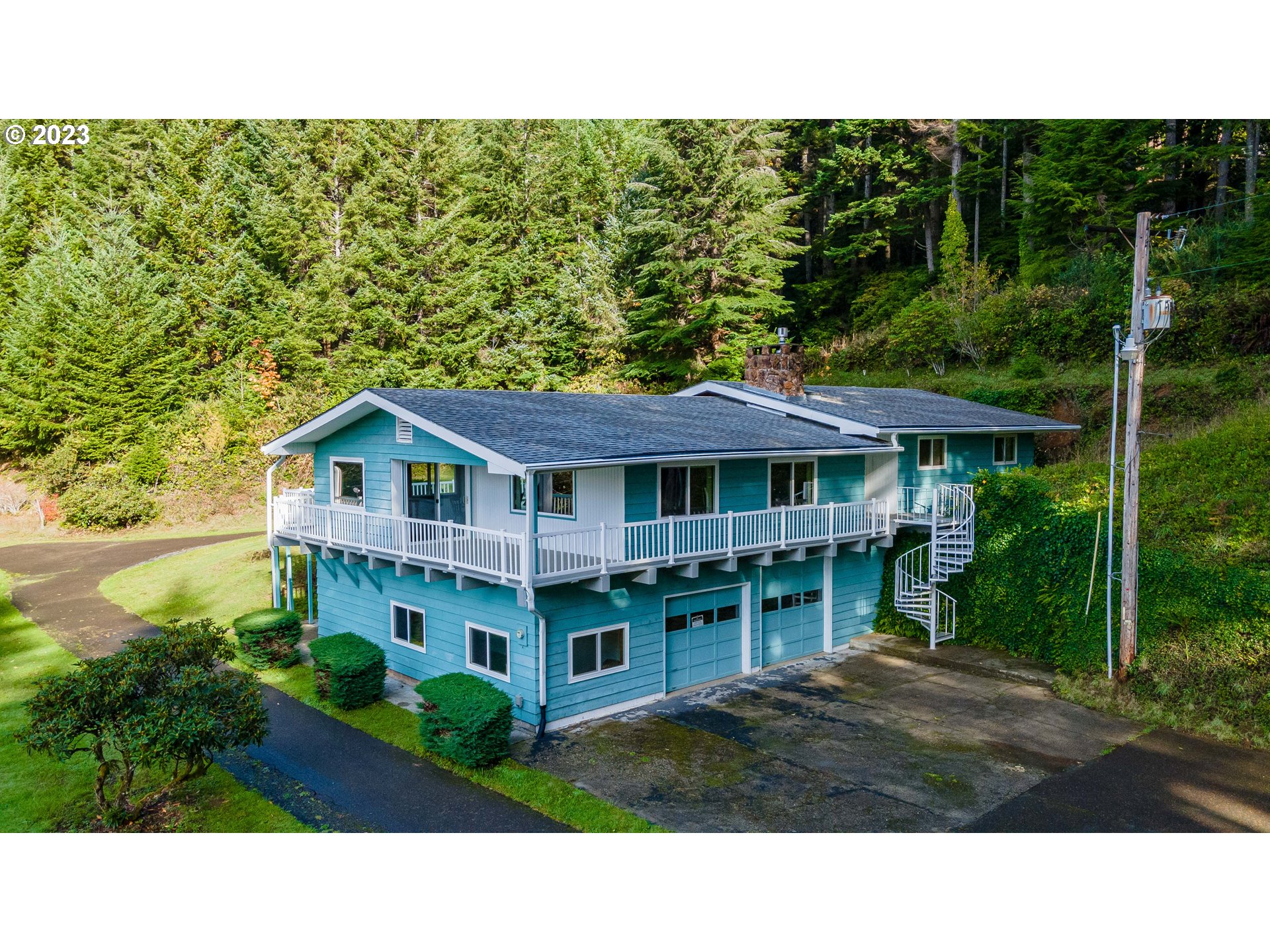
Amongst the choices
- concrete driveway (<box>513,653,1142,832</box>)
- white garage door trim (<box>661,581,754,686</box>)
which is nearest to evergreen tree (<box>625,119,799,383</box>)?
white garage door trim (<box>661,581,754,686</box>)

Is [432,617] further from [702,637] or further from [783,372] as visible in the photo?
[783,372]

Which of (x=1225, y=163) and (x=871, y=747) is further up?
(x=1225, y=163)

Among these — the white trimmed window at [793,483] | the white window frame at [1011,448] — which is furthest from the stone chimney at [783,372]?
the white window frame at [1011,448]

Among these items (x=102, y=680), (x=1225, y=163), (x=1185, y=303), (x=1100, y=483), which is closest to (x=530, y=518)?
(x=102, y=680)

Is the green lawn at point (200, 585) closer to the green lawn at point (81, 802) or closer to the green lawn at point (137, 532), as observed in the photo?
the green lawn at point (137, 532)

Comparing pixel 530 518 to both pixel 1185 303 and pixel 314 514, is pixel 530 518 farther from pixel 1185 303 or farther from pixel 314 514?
pixel 1185 303

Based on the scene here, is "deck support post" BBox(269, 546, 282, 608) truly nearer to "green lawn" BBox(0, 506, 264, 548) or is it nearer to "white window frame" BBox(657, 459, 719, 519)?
"white window frame" BBox(657, 459, 719, 519)
